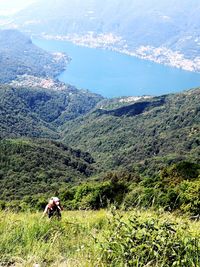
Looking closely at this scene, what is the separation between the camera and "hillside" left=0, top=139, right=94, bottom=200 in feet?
197

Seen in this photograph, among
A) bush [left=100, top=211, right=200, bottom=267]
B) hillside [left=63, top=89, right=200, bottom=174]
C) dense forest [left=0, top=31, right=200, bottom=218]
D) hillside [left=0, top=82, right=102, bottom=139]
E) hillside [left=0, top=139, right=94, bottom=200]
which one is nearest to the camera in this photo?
bush [left=100, top=211, right=200, bottom=267]

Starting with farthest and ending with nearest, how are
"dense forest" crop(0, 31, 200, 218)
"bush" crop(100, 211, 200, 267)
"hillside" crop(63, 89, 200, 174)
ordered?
"hillside" crop(63, 89, 200, 174) < "dense forest" crop(0, 31, 200, 218) < "bush" crop(100, 211, 200, 267)

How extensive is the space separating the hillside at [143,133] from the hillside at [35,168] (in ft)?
37.4

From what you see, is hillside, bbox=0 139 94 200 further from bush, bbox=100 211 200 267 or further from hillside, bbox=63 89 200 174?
bush, bbox=100 211 200 267

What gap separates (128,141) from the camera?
118 m

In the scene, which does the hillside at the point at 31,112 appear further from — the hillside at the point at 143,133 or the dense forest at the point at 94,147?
the hillside at the point at 143,133

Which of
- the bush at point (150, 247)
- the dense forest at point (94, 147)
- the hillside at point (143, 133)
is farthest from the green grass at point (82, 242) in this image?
the hillside at point (143, 133)

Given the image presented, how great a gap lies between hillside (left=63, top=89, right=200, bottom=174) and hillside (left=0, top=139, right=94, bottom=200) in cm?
1140

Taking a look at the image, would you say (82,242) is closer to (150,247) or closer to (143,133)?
(150,247)

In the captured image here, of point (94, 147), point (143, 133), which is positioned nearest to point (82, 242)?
point (94, 147)

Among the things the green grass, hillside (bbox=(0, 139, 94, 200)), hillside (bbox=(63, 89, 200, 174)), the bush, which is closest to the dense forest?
hillside (bbox=(0, 139, 94, 200))

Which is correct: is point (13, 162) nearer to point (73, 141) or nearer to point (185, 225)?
point (73, 141)

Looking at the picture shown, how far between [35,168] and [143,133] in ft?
179

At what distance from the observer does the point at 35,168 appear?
7231 cm
